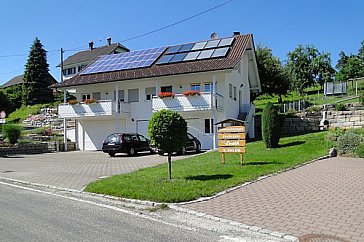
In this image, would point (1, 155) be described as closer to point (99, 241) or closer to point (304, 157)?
point (304, 157)

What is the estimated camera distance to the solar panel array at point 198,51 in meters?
25.8

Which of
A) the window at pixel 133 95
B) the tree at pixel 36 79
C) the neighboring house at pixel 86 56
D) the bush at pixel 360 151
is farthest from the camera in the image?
the neighboring house at pixel 86 56

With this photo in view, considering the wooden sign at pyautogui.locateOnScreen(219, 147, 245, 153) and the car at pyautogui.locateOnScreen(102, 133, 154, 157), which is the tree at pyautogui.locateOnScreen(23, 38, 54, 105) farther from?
the wooden sign at pyautogui.locateOnScreen(219, 147, 245, 153)

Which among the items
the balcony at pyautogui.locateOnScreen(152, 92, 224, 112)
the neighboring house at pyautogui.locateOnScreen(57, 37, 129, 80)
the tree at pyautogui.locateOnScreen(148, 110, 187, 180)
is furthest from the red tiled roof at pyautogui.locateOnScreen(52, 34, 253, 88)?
the neighboring house at pyautogui.locateOnScreen(57, 37, 129, 80)

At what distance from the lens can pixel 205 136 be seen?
24.4 meters

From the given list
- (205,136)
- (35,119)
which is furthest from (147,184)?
(35,119)

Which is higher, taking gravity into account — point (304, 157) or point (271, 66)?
point (271, 66)

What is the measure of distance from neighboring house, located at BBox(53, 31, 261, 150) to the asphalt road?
53.5ft

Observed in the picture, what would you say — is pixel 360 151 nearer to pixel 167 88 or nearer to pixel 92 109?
Answer: pixel 167 88

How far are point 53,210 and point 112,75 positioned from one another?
71.2ft

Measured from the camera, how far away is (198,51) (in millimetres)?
26797

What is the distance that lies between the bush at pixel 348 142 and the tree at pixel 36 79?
47768 mm

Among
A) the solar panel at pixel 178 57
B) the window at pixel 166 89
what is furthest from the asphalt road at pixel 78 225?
the solar panel at pixel 178 57

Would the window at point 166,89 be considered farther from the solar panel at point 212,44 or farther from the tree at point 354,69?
the tree at point 354,69
